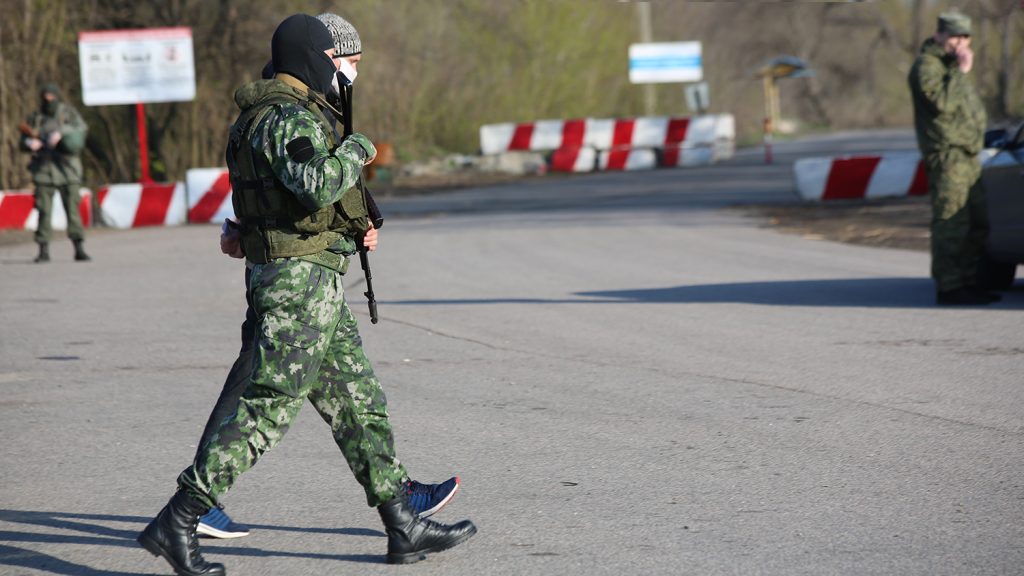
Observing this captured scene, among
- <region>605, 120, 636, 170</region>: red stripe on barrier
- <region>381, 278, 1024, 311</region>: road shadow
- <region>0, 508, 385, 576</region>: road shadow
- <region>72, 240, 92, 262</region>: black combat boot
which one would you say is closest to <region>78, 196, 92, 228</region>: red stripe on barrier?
<region>72, 240, 92, 262</region>: black combat boot

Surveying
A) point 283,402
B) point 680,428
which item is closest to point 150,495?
point 283,402

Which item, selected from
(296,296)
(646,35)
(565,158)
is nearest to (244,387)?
(296,296)

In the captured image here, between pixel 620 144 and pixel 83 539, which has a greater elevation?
pixel 83 539

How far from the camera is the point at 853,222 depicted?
61.3 ft

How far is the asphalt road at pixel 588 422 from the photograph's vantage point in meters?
5.00

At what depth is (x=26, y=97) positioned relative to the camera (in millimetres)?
24469

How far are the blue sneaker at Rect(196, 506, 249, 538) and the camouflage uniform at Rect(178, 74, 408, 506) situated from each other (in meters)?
0.44

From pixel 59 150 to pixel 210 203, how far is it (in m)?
7.04

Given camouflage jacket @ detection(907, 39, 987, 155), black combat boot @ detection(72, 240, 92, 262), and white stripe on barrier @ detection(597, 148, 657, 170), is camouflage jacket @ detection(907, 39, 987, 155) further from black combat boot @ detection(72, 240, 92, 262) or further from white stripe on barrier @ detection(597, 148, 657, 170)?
white stripe on barrier @ detection(597, 148, 657, 170)

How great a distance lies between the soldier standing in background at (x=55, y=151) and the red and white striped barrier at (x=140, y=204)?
630 cm

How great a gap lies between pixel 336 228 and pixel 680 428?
2.58m

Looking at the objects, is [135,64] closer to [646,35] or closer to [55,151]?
[55,151]

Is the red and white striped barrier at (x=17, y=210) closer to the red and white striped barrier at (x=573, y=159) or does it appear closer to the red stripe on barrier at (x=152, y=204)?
the red stripe on barrier at (x=152, y=204)

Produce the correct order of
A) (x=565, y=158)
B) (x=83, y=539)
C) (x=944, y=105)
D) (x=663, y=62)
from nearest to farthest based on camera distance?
(x=83, y=539) < (x=944, y=105) < (x=565, y=158) < (x=663, y=62)
